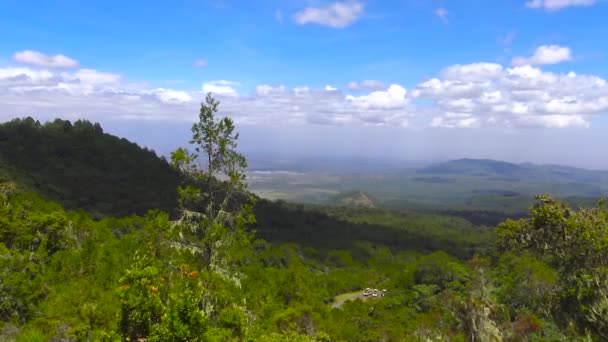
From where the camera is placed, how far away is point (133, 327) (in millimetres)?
14617

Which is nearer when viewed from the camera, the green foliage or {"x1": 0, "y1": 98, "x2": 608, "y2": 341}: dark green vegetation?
{"x1": 0, "y1": 98, "x2": 608, "y2": 341}: dark green vegetation

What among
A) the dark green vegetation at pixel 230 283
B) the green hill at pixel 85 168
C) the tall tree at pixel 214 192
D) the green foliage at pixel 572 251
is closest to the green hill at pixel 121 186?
the green hill at pixel 85 168

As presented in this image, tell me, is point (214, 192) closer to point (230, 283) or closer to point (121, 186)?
point (230, 283)

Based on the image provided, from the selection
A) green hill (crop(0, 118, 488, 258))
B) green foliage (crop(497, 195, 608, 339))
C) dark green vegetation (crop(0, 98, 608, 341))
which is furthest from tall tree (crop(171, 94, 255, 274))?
green hill (crop(0, 118, 488, 258))

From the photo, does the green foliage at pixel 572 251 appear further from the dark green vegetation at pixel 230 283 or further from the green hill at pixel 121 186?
the green hill at pixel 121 186

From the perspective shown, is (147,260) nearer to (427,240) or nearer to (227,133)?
(227,133)

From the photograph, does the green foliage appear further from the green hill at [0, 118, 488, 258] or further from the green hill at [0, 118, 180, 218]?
the green hill at [0, 118, 180, 218]

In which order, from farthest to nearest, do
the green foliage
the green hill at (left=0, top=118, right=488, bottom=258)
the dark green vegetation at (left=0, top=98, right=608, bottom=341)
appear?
the green hill at (left=0, top=118, right=488, bottom=258), the green foliage, the dark green vegetation at (left=0, top=98, right=608, bottom=341)

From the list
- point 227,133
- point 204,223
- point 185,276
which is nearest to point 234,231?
point 204,223

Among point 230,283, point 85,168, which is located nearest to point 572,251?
point 230,283

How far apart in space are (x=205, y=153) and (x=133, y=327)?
683cm

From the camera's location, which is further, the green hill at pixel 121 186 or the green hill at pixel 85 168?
the green hill at pixel 121 186

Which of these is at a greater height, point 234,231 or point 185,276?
point 234,231

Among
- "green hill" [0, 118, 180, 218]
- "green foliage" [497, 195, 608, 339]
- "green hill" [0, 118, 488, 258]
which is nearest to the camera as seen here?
"green foliage" [497, 195, 608, 339]
